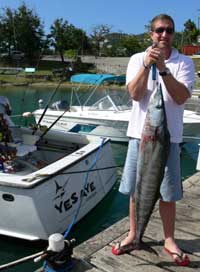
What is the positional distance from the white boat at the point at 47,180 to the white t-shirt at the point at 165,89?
2.10 m

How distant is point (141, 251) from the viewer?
350cm

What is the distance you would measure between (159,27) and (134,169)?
1126 millimetres

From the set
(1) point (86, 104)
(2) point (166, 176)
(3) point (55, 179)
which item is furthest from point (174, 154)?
(1) point (86, 104)

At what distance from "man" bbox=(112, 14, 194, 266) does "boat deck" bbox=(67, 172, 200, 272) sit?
151mm

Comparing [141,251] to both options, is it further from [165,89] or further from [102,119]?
[102,119]

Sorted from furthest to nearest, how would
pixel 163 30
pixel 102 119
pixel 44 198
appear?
1. pixel 102 119
2. pixel 44 198
3. pixel 163 30

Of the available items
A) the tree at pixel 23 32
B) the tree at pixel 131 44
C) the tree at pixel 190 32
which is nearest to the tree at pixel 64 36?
the tree at pixel 23 32

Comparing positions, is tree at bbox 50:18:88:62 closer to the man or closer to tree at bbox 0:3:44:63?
tree at bbox 0:3:44:63

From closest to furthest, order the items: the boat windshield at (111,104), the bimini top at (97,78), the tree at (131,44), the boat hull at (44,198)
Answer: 1. the boat hull at (44,198)
2. the boat windshield at (111,104)
3. the bimini top at (97,78)
4. the tree at (131,44)

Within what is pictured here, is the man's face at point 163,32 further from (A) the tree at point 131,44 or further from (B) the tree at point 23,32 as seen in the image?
(A) the tree at point 131,44

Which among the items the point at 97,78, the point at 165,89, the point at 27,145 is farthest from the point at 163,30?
the point at 97,78

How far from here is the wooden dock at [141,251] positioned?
3303mm

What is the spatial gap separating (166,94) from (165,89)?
4cm

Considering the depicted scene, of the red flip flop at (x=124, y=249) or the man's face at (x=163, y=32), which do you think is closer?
the man's face at (x=163, y=32)
